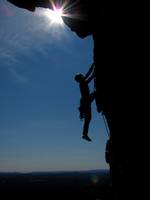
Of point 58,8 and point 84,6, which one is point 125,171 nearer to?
point 84,6

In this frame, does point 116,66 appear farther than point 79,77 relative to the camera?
No

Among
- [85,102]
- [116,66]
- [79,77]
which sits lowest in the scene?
[85,102]

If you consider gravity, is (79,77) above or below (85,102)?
above

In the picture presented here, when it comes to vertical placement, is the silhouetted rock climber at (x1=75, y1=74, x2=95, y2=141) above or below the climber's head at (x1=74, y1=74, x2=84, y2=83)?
below

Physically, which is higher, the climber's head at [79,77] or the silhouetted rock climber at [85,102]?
the climber's head at [79,77]

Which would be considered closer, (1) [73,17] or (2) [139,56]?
(2) [139,56]

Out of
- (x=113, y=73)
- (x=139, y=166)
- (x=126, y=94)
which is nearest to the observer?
(x=139, y=166)

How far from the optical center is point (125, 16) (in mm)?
10555

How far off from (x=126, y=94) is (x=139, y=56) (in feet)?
4.56

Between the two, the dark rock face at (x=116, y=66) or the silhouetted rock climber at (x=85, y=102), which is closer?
the dark rock face at (x=116, y=66)

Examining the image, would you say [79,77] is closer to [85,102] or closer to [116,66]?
[85,102]

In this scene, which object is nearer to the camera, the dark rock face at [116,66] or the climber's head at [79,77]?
the dark rock face at [116,66]

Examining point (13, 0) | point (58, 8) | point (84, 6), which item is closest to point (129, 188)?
point (84, 6)

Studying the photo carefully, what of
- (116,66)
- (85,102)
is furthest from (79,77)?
(116,66)
